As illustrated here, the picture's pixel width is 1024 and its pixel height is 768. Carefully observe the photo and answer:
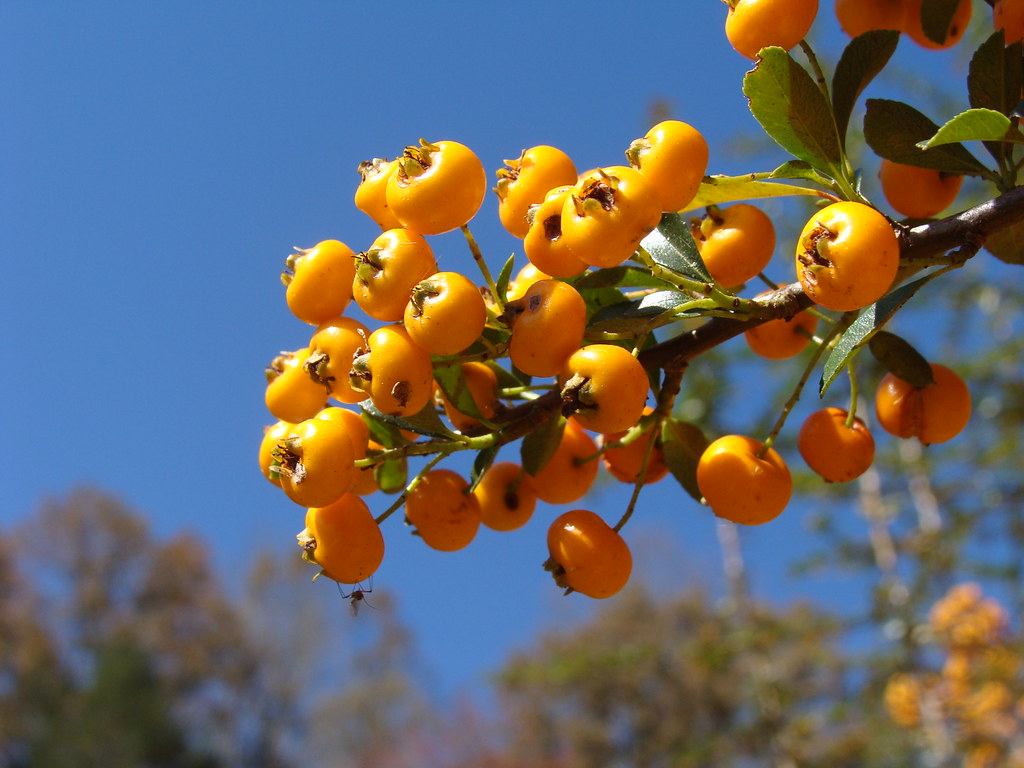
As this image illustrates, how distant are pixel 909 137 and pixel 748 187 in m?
0.22

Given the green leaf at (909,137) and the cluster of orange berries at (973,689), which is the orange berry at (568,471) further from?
the cluster of orange berries at (973,689)

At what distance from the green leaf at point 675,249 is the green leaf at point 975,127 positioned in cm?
30

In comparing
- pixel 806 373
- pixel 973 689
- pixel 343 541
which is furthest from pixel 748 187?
pixel 973 689

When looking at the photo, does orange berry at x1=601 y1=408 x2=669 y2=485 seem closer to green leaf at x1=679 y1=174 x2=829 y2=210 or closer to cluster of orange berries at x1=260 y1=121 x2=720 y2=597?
cluster of orange berries at x1=260 y1=121 x2=720 y2=597

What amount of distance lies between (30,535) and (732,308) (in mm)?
33511

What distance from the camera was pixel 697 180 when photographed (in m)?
1.08

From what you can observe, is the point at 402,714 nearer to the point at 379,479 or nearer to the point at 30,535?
the point at 30,535

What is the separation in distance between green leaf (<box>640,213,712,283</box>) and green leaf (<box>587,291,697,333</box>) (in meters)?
0.03

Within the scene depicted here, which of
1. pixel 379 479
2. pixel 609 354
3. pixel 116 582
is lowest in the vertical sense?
pixel 609 354

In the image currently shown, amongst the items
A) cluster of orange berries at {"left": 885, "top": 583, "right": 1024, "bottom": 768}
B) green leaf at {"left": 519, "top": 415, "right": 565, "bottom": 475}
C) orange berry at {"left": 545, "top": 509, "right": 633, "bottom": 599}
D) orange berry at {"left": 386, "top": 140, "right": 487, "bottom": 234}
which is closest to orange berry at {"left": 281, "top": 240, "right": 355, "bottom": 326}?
orange berry at {"left": 386, "top": 140, "right": 487, "bottom": 234}

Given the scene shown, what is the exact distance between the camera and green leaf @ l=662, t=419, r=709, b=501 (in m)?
1.30

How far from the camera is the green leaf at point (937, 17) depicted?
1369 mm

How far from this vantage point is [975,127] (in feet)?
3.12

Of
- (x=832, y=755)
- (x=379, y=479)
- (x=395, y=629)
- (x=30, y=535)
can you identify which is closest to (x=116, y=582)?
(x=30, y=535)
